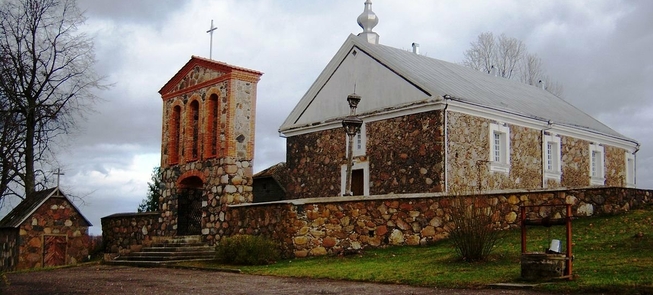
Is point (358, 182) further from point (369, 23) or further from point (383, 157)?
point (369, 23)

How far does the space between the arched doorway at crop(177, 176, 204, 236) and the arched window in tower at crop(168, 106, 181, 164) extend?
857 mm

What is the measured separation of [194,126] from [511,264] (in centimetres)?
1122

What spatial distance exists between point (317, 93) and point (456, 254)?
13.3 metres

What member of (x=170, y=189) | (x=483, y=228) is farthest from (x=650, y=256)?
(x=170, y=189)

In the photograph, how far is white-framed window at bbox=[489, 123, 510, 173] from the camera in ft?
74.6

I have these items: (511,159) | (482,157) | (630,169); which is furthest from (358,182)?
(630,169)

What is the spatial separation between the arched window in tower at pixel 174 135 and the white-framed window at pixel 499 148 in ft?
32.3

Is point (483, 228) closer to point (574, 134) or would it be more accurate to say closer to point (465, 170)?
point (465, 170)

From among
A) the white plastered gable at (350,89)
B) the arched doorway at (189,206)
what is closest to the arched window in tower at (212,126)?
the arched doorway at (189,206)

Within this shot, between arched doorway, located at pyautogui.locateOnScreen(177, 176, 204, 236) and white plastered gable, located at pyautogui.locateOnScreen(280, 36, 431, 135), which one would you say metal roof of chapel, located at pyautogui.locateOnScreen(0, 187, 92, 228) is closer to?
arched doorway, located at pyautogui.locateOnScreen(177, 176, 204, 236)

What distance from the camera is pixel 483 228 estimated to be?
1313cm

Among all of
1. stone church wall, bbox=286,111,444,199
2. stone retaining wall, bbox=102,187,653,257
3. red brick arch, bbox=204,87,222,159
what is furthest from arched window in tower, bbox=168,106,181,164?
stone church wall, bbox=286,111,444,199

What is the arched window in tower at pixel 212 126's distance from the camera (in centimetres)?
1957

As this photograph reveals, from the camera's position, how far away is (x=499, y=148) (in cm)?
2331
